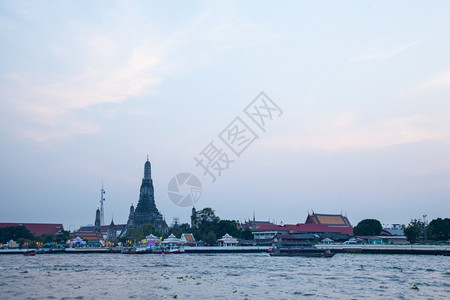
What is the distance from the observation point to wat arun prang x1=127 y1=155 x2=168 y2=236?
156 meters

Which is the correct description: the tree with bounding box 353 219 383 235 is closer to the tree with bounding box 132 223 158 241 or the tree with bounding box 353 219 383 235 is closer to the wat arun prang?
the tree with bounding box 132 223 158 241

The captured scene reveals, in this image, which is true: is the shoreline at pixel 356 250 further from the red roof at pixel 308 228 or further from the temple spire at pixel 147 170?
the temple spire at pixel 147 170

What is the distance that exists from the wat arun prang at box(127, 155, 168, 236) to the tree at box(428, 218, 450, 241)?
8716 cm

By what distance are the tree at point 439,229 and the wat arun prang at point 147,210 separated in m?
87.2

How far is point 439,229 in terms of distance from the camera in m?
94.2

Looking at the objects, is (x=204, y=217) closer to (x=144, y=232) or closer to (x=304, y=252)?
(x=144, y=232)

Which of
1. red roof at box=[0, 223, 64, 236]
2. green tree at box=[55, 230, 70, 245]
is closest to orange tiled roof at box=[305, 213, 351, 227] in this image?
green tree at box=[55, 230, 70, 245]

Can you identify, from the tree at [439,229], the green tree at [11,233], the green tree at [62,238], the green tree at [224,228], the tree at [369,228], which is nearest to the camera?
the tree at [439,229]

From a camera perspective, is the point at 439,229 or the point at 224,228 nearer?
the point at 439,229

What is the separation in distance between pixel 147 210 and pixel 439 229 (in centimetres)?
9434

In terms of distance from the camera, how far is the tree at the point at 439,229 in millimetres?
93500

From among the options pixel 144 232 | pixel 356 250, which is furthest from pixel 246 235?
pixel 356 250

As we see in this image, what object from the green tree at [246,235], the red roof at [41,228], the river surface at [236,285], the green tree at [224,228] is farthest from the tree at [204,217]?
the river surface at [236,285]

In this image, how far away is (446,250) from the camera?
67188 millimetres
